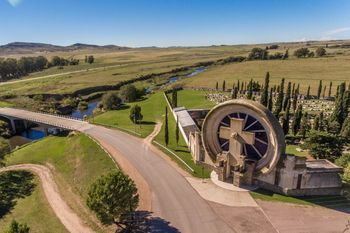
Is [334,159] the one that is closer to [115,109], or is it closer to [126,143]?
[126,143]

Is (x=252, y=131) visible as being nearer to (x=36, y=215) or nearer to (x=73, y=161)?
(x=36, y=215)

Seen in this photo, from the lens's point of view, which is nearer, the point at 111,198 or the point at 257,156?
the point at 111,198

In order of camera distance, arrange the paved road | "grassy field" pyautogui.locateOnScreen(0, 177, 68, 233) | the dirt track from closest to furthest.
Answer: the paved road → the dirt track → "grassy field" pyautogui.locateOnScreen(0, 177, 68, 233)

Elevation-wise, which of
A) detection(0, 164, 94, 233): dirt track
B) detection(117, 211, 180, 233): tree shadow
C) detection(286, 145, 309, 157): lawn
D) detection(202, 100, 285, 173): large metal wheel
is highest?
detection(202, 100, 285, 173): large metal wheel

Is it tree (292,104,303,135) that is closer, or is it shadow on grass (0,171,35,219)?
shadow on grass (0,171,35,219)

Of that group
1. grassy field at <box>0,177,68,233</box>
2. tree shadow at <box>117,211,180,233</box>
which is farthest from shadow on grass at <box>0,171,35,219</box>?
tree shadow at <box>117,211,180,233</box>

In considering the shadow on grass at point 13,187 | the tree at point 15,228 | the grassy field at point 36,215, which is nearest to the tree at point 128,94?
the shadow on grass at point 13,187

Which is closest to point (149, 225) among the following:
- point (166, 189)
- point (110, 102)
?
point (166, 189)

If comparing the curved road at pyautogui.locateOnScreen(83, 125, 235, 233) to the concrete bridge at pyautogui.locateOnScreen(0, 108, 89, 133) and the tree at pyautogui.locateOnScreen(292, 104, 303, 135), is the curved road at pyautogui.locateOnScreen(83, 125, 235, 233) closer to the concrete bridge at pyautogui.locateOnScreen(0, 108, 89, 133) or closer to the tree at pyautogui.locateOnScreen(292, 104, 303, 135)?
the concrete bridge at pyautogui.locateOnScreen(0, 108, 89, 133)

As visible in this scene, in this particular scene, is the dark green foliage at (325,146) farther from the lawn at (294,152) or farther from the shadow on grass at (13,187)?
the shadow on grass at (13,187)
